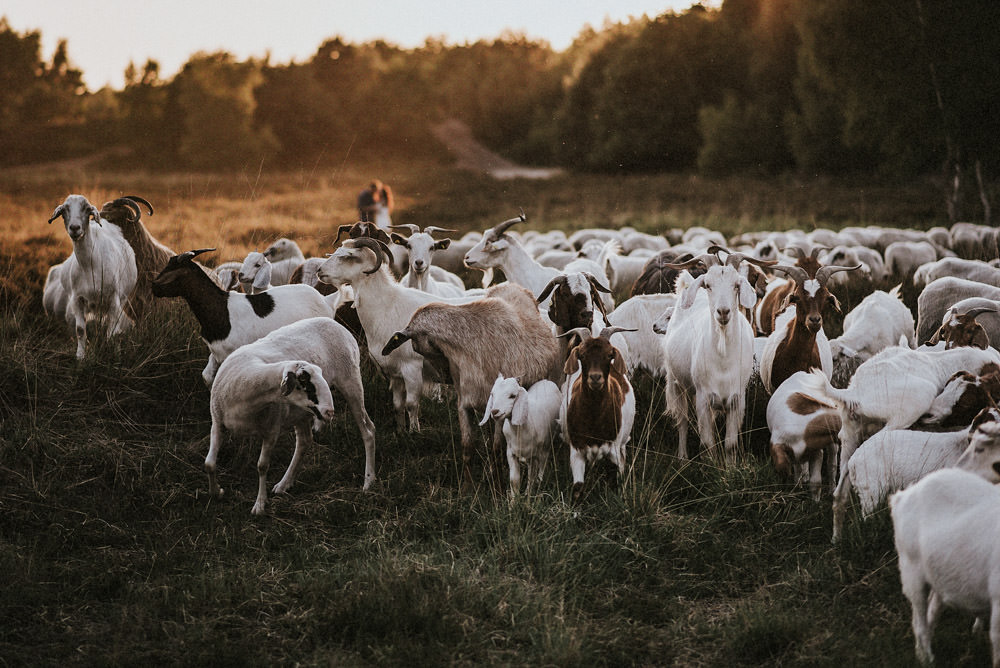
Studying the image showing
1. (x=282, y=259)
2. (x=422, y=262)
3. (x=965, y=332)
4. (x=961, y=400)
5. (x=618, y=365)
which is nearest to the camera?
(x=961, y=400)

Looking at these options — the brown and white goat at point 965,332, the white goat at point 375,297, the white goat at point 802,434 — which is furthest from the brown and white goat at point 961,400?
the white goat at point 375,297

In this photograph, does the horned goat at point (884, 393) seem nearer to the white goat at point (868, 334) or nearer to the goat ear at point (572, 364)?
the goat ear at point (572, 364)

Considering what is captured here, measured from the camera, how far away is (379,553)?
5.23 metres

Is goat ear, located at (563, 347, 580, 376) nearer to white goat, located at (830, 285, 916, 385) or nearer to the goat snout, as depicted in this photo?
the goat snout

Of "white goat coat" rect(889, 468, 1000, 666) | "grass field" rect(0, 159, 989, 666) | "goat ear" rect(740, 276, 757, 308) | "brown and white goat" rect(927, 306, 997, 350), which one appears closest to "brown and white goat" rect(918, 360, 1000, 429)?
"grass field" rect(0, 159, 989, 666)

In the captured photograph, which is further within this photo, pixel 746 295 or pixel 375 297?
pixel 375 297

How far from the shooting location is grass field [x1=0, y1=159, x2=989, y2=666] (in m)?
4.48

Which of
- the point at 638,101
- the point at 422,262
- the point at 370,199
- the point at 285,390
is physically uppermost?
the point at 638,101

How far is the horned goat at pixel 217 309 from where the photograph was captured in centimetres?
749

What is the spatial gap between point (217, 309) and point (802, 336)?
470cm

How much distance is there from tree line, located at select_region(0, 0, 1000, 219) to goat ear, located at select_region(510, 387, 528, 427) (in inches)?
543

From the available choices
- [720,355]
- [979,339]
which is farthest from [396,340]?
[979,339]

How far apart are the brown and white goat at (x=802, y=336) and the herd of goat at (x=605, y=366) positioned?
0.06ft

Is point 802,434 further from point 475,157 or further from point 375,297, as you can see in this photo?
point 475,157
